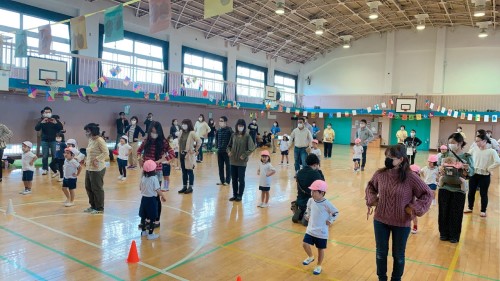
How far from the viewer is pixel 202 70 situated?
21.0 meters

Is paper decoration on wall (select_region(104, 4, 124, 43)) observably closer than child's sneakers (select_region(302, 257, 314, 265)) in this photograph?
No

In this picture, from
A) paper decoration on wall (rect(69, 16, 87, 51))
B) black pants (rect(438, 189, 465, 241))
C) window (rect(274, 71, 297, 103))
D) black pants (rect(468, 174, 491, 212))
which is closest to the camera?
black pants (rect(438, 189, 465, 241))

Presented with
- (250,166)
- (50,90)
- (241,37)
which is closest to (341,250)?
(250,166)

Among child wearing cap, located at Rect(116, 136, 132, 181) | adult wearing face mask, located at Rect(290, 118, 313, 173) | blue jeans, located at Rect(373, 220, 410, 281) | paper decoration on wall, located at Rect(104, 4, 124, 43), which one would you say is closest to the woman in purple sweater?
blue jeans, located at Rect(373, 220, 410, 281)

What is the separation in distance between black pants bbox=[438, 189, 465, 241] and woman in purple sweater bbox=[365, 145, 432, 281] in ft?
7.56

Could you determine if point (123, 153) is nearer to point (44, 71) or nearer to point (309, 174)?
point (44, 71)

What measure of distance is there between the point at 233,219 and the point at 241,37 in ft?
59.8

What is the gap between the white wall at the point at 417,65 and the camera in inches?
920

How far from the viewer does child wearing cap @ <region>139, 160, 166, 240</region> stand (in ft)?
15.6

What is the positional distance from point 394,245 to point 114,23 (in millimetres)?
6996

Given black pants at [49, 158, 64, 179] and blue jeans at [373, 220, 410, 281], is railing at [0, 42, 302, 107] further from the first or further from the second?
blue jeans at [373, 220, 410, 281]

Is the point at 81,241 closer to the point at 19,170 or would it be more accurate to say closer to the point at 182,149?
the point at 182,149

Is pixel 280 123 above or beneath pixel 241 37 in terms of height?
beneath

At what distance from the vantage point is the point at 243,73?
24375 mm
